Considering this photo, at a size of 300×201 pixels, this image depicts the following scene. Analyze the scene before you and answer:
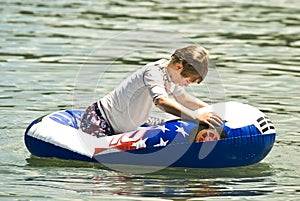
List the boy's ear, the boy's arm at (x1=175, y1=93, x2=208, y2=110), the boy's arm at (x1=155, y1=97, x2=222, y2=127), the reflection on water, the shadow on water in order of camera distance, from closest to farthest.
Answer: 1. the shadow on water
2. the reflection on water
3. the boy's arm at (x1=155, y1=97, x2=222, y2=127)
4. the boy's ear
5. the boy's arm at (x1=175, y1=93, x2=208, y2=110)

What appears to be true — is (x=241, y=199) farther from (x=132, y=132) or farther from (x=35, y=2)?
(x=35, y=2)

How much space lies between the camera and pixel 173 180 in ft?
26.7

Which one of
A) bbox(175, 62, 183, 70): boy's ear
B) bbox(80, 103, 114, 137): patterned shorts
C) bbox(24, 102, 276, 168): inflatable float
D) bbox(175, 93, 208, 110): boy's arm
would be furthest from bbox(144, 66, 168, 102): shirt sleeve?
bbox(80, 103, 114, 137): patterned shorts

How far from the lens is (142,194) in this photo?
7.64 m

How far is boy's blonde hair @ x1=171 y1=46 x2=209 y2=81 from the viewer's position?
822 cm

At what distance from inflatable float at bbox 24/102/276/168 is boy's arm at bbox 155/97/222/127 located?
6cm

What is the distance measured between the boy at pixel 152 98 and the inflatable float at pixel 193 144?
12 centimetres

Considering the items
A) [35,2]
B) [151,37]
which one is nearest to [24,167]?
[151,37]

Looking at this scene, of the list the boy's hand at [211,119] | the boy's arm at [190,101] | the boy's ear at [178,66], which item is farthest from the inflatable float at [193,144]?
the boy's ear at [178,66]

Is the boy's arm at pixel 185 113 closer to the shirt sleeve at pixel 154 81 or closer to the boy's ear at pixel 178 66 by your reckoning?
the shirt sleeve at pixel 154 81

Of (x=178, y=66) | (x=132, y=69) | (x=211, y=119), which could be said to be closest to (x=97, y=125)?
(x=178, y=66)

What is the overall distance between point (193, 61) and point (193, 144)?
681 mm

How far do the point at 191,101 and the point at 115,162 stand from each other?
84 centimetres

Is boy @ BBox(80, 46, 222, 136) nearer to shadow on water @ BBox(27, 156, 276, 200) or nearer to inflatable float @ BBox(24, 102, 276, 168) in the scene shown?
inflatable float @ BBox(24, 102, 276, 168)
